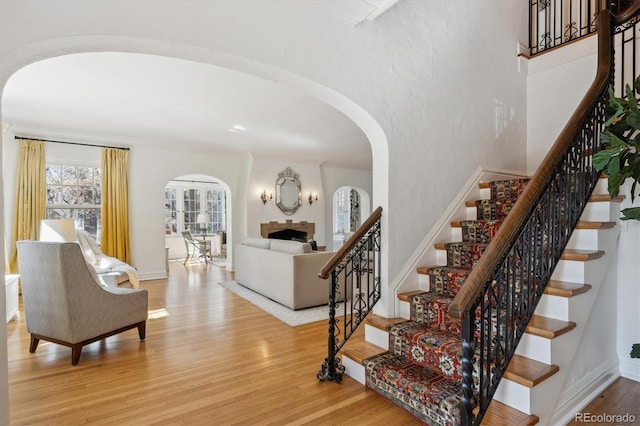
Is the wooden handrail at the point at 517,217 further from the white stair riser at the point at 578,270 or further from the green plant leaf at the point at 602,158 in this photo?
the white stair riser at the point at 578,270

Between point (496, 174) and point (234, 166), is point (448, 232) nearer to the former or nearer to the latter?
point (496, 174)

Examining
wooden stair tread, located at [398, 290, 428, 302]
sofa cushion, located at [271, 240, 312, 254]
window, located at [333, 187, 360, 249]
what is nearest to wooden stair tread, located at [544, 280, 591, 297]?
wooden stair tread, located at [398, 290, 428, 302]

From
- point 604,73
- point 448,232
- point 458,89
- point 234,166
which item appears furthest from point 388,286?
point 234,166

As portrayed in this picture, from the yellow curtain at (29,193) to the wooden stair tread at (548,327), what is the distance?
7010 millimetres

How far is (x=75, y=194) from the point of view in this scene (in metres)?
6.26

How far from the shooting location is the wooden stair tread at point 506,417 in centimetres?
179

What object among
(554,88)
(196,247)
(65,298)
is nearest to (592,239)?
(554,88)

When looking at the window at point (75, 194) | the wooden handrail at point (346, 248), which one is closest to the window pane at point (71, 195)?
the window at point (75, 194)

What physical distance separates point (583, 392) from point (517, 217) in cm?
158

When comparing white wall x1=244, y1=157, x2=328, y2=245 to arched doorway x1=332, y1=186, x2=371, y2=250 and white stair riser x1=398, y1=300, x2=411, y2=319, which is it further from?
white stair riser x1=398, y1=300, x2=411, y2=319

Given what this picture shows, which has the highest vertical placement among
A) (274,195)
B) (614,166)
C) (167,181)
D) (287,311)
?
(167,181)

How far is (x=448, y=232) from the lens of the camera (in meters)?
3.27

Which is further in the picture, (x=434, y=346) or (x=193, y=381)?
(x=193, y=381)

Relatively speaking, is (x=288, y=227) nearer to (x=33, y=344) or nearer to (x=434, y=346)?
(x=33, y=344)
